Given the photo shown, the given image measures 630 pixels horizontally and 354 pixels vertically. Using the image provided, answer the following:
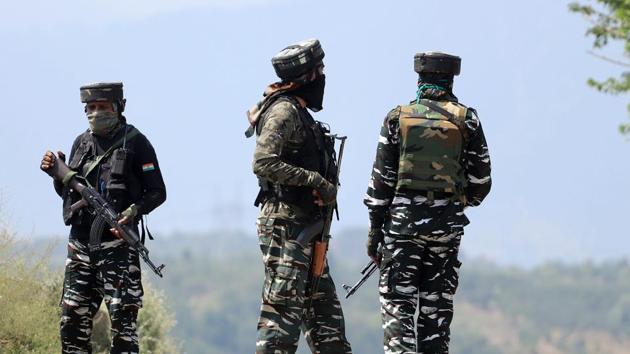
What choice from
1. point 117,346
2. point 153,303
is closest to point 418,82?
point 117,346

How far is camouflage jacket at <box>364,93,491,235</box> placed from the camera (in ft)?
33.5

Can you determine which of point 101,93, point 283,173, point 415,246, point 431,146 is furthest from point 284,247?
A: point 101,93

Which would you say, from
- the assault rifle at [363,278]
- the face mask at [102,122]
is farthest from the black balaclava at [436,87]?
the face mask at [102,122]

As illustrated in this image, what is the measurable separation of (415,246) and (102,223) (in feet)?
8.22

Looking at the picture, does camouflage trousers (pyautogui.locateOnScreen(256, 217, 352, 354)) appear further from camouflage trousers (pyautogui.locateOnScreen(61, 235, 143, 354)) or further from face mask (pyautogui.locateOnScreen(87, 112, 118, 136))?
face mask (pyautogui.locateOnScreen(87, 112, 118, 136))

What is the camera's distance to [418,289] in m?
10.3

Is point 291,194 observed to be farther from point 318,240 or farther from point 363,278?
point 363,278

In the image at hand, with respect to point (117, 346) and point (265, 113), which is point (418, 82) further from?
point (117, 346)

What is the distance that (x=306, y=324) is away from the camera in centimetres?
1032

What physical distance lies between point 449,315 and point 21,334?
5.18m

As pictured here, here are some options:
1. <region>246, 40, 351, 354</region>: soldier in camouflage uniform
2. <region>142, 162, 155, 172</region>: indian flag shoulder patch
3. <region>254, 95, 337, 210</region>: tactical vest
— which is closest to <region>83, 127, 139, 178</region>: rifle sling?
<region>142, 162, 155, 172</region>: indian flag shoulder patch

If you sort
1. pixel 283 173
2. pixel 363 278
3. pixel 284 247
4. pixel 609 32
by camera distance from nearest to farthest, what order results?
1. pixel 283 173
2. pixel 284 247
3. pixel 363 278
4. pixel 609 32

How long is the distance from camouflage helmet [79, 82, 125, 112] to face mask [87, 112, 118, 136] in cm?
11

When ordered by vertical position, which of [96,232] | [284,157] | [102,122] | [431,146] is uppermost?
[102,122]
